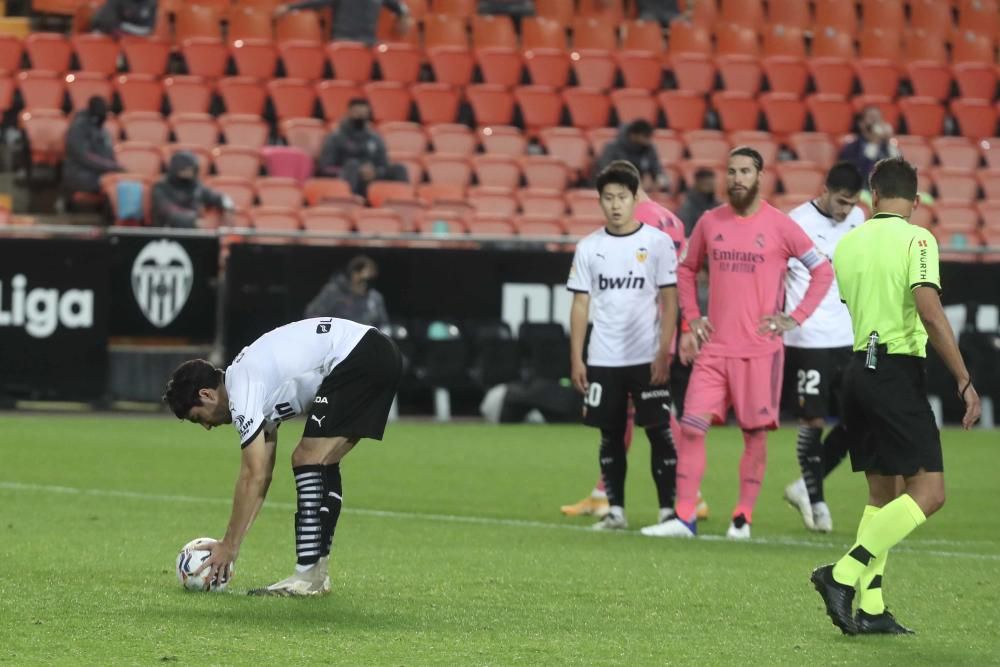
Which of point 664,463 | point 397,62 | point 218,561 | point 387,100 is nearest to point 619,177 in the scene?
point 664,463

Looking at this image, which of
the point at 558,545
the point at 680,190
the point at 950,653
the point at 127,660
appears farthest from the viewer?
the point at 680,190

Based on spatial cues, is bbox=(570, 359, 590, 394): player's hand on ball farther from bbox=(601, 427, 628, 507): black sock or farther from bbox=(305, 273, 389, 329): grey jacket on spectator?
bbox=(305, 273, 389, 329): grey jacket on spectator

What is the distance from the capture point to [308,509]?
24.2 feet

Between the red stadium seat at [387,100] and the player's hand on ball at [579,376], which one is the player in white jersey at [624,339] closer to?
the player's hand on ball at [579,376]

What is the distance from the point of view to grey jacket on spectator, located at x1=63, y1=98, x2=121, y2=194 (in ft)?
60.1

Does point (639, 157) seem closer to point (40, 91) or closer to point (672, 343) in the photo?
point (40, 91)

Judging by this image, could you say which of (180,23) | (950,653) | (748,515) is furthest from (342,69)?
(950,653)

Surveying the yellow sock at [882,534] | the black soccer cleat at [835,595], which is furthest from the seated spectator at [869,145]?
the black soccer cleat at [835,595]

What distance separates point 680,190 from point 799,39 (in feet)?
17.9

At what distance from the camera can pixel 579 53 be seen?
75.8 feet

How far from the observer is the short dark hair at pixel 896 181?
6965mm

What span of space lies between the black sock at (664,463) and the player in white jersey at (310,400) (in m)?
3.23

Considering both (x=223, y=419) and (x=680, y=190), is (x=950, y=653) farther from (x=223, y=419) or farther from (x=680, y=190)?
(x=680, y=190)

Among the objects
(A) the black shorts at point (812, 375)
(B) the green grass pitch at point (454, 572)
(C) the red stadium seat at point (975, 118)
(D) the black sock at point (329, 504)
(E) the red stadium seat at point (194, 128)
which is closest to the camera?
(B) the green grass pitch at point (454, 572)
